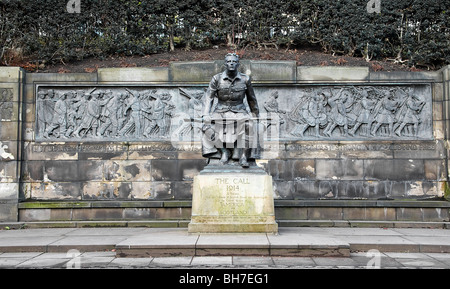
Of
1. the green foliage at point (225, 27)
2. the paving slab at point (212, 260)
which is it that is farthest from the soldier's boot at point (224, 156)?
the green foliage at point (225, 27)

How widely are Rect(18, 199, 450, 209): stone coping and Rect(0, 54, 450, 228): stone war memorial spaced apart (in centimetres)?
3

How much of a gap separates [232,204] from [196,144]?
411cm

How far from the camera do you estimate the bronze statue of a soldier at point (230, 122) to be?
31.7 ft

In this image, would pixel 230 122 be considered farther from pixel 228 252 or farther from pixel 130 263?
pixel 130 263

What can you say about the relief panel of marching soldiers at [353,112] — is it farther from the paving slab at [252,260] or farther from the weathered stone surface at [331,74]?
the paving slab at [252,260]

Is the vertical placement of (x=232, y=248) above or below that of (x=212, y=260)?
above

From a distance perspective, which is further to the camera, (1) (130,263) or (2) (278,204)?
(2) (278,204)

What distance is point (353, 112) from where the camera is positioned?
13148 mm

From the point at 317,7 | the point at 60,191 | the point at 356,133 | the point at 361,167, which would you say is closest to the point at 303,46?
the point at 317,7

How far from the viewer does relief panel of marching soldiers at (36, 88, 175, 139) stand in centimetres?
1312

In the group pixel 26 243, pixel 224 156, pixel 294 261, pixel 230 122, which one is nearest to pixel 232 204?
pixel 224 156

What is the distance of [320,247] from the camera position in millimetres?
7945

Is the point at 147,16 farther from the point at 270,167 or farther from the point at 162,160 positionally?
the point at 270,167

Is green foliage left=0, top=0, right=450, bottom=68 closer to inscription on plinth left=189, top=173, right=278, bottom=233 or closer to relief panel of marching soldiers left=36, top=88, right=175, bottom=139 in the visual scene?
relief panel of marching soldiers left=36, top=88, right=175, bottom=139
